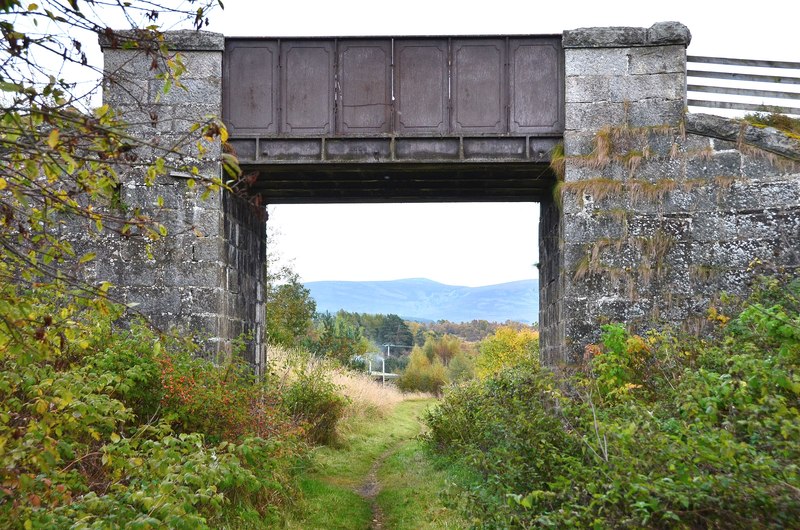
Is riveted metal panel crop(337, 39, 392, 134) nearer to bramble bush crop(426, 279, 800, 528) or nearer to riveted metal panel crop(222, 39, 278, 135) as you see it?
riveted metal panel crop(222, 39, 278, 135)

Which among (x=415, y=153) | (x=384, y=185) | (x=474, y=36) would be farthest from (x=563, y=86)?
(x=384, y=185)

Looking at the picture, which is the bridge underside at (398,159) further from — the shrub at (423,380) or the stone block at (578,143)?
the shrub at (423,380)

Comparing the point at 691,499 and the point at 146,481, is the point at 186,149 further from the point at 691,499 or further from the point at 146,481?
the point at 691,499

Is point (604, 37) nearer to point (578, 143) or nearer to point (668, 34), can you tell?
point (668, 34)

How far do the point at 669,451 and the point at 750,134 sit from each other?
6.61 m

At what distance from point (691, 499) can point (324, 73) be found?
7.70 m

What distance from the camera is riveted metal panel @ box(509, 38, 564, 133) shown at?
9859 millimetres

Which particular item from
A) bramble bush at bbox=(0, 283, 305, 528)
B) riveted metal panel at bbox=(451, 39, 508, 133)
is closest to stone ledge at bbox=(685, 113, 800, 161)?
riveted metal panel at bbox=(451, 39, 508, 133)

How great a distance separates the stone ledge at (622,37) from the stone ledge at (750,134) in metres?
1.09

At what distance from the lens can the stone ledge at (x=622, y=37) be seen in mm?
9498

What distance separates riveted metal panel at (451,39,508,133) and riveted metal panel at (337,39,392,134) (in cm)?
88

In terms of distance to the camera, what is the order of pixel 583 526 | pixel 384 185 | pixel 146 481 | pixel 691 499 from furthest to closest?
pixel 384 185 < pixel 146 481 < pixel 583 526 < pixel 691 499

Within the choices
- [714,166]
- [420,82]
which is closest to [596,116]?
[714,166]

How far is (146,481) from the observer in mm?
4363
